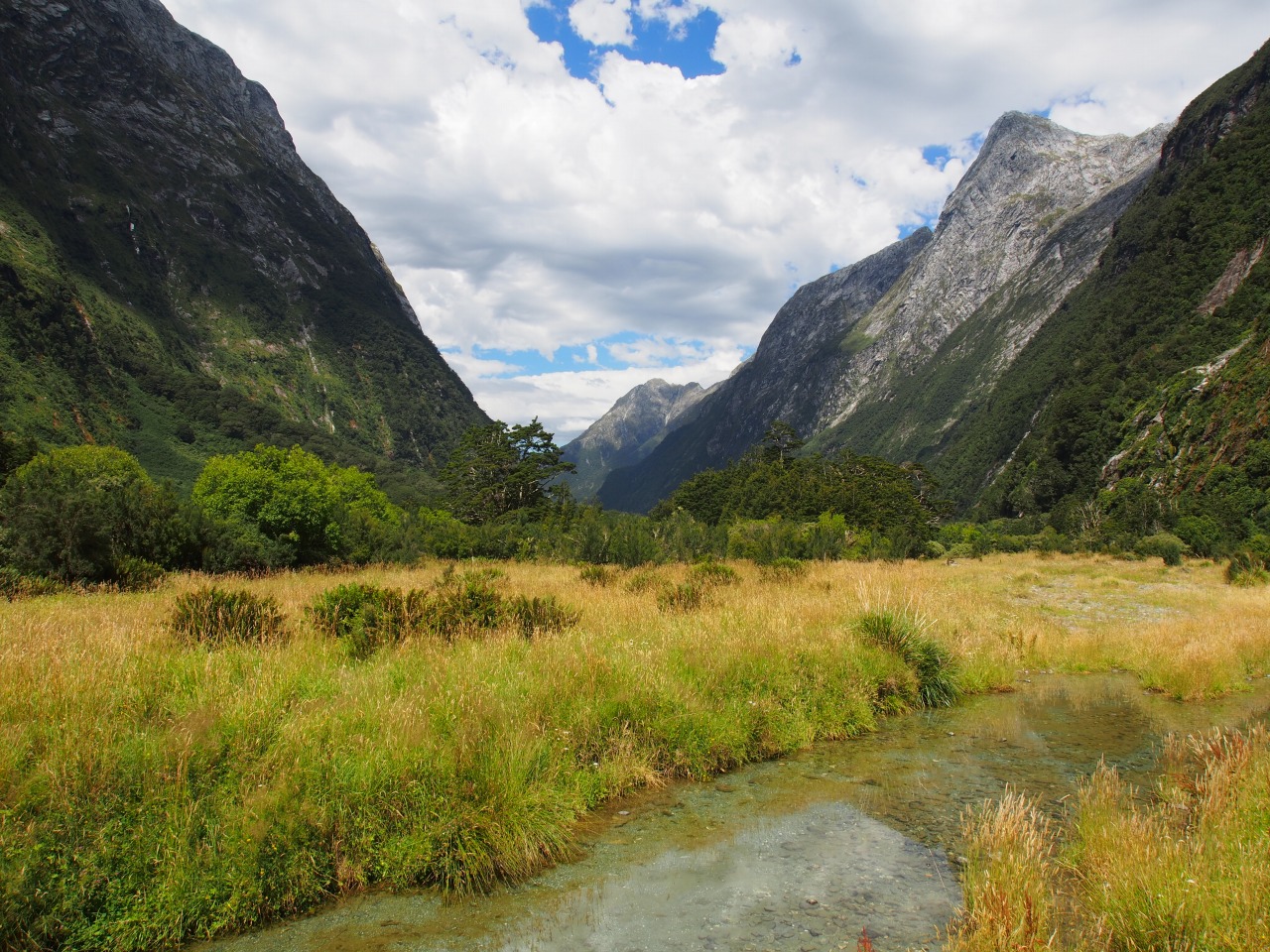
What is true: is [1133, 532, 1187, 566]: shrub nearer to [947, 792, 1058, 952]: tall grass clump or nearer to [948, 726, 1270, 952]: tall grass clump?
[948, 726, 1270, 952]: tall grass clump

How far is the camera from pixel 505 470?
2448 inches

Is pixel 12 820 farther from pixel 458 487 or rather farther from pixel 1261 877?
pixel 458 487

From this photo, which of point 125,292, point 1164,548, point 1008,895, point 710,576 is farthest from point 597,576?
point 125,292

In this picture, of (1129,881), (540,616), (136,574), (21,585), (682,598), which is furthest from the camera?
(136,574)

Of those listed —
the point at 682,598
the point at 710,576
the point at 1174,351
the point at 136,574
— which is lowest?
the point at 710,576

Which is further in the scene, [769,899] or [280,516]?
[280,516]

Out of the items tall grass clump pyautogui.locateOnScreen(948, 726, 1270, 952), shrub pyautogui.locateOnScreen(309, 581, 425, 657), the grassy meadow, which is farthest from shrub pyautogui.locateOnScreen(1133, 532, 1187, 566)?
shrub pyautogui.locateOnScreen(309, 581, 425, 657)

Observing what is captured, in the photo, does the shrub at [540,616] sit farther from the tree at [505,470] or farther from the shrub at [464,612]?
the tree at [505,470]

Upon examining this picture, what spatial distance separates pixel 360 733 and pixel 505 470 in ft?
187

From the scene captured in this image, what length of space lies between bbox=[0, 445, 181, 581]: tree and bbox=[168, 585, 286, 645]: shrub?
758 cm

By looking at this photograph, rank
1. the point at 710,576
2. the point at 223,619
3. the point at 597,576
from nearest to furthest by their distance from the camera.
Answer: the point at 223,619, the point at 710,576, the point at 597,576

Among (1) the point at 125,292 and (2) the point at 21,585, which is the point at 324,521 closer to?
(2) the point at 21,585

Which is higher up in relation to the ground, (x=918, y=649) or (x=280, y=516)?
(x=280, y=516)

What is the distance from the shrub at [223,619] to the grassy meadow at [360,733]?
0.88 ft
